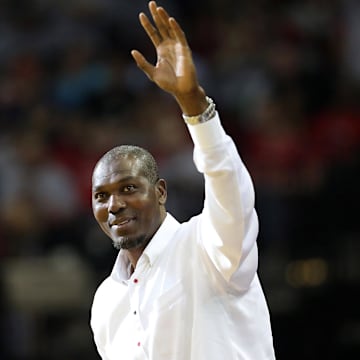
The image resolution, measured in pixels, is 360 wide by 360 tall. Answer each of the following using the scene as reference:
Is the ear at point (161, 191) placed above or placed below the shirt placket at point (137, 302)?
above

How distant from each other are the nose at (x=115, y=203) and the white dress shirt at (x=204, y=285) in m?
0.21

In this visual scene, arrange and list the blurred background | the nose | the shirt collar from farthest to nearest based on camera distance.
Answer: the blurred background < the shirt collar < the nose

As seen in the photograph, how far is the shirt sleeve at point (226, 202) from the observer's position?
4.00 metres

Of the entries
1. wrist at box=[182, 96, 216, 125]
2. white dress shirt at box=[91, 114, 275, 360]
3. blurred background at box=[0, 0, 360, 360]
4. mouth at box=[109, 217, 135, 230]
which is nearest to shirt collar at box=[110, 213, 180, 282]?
white dress shirt at box=[91, 114, 275, 360]

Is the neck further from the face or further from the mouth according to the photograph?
the mouth

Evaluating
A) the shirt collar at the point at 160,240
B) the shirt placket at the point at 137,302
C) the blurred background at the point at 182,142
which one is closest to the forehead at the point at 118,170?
the shirt collar at the point at 160,240

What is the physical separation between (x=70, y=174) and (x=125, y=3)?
267cm

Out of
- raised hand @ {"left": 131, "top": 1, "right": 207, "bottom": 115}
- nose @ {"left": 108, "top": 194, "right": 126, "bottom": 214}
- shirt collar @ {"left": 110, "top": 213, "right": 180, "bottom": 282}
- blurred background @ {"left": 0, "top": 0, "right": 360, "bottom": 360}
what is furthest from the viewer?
blurred background @ {"left": 0, "top": 0, "right": 360, "bottom": 360}

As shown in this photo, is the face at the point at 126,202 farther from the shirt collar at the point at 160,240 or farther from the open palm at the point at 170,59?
the open palm at the point at 170,59

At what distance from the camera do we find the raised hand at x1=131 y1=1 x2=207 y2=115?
13.0ft

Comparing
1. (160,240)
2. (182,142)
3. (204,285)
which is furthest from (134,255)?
(182,142)

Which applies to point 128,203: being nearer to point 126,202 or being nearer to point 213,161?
point 126,202

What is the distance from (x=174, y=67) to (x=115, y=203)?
638 millimetres

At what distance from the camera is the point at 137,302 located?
14.8ft
